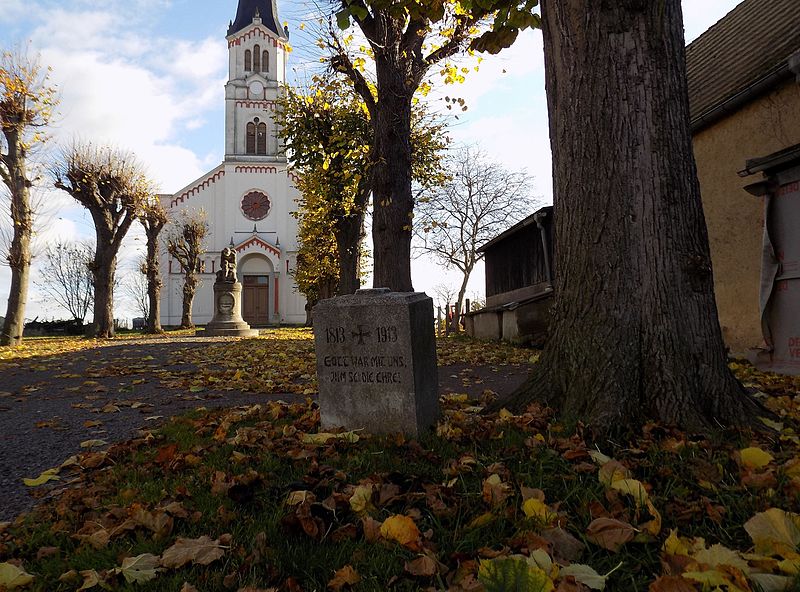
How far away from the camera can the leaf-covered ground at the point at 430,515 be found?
6.24 feet

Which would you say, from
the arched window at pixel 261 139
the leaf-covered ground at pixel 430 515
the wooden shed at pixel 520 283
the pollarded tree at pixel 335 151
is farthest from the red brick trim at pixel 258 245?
the leaf-covered ground at pixel 430 515

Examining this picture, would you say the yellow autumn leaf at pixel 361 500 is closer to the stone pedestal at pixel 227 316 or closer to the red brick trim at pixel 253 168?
the stone pedestal at pixel 227 316

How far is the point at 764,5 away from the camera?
37.9 ft

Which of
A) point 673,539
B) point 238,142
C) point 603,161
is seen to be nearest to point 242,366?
point 603,161

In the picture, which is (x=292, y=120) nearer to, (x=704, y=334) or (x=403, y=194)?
(x=403, y=194)

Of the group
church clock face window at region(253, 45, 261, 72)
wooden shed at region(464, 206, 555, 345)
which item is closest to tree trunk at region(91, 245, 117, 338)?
wooden shed at region(464, 206, 555, 345)

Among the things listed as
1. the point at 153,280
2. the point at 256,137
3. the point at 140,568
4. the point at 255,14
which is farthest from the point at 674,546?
the point at 255,14

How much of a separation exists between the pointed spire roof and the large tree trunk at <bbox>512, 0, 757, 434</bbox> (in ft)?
165

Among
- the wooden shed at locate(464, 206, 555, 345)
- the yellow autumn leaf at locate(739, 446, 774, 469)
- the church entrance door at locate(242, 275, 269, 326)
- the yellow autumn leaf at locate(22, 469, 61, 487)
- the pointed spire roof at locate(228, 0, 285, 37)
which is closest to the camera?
the yellow autumn leaf at locate(739, 446, 774, 469)

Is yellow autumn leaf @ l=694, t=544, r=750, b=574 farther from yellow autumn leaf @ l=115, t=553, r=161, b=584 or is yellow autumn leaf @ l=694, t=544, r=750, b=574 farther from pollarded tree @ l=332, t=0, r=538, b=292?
pollarded tree @ l=332, t=0, r=538, b=292

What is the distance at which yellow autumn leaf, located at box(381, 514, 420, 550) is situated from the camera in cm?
215

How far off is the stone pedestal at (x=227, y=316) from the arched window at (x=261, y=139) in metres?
23.9

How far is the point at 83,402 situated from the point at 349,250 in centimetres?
1280

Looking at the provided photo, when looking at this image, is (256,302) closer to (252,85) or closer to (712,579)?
(252,85)
